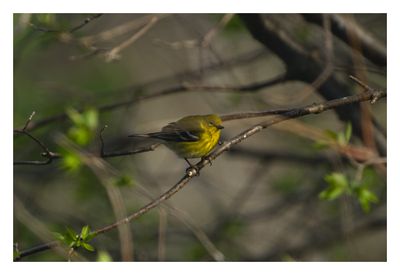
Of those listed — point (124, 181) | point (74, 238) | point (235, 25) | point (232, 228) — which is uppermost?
point (235, 25)

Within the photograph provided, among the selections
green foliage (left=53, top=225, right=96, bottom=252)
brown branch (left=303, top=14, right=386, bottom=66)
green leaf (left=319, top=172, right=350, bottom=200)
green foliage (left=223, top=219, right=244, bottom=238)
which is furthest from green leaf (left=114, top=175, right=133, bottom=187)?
green foliage (left=223, top=219, right=244, bottom=238)

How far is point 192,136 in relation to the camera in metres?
2.99

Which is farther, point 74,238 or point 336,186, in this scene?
point 336,186

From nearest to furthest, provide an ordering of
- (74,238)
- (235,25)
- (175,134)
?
1. (74,238)
2. (175,134)
3. (235,25)

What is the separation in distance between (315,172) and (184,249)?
1.05 m

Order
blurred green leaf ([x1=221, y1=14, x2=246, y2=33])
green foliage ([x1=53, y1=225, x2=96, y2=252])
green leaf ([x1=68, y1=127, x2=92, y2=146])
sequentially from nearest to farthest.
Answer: green foliage ([x1=53, y1=225, x2=96, y2=252]) → green leaf ([x1=68, y1=127, x2=92, y2=146]) → blurred green leaf ([x1=221, y1=14, x2=246, y2=33])

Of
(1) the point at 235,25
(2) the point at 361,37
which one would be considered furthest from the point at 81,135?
(2) the point at 361,37

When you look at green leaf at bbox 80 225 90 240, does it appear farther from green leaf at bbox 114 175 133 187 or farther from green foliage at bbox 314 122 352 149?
green foliage at bbox 314 122 352 149

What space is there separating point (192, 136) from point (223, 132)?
112cm

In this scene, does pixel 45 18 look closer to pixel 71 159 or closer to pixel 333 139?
pixel 71 159

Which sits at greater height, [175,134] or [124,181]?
[175,134]

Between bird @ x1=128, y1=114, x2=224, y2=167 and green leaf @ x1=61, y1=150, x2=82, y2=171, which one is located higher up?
bird @ x1=128, y1=114, x2=224, y2=167

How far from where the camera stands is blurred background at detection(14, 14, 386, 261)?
306 centimetres

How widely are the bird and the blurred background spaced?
10cm
